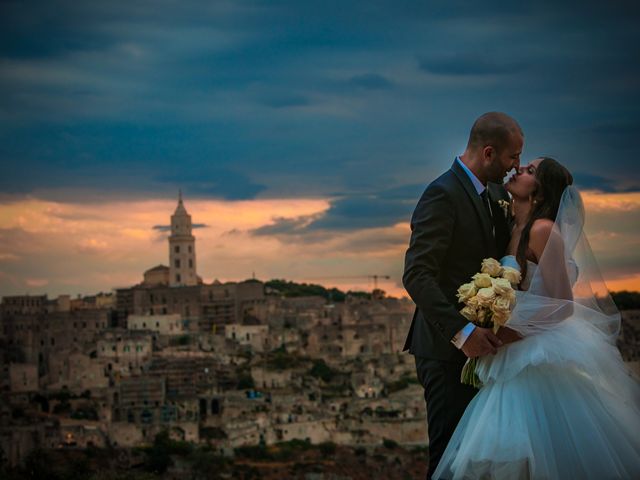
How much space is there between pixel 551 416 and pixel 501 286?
70 cm

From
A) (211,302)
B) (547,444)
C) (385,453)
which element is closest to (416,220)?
(547,444)

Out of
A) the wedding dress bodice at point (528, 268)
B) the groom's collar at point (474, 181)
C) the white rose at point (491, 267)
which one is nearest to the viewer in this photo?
the white rose at point (491, 267)

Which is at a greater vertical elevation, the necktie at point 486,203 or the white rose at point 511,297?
the necktie at point 486,203

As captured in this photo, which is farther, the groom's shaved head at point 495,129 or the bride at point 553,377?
the groom's shaved head at point 495,129

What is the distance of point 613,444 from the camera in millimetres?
5566

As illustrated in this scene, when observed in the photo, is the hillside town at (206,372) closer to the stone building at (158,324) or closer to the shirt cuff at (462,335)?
the stone building at (158,324)

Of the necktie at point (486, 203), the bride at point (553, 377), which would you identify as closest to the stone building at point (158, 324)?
the necktie at point (486, 203)

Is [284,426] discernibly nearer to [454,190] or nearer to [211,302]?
[211,302]

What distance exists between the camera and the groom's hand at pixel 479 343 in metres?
5.52

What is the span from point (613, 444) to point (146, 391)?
43.2 meters

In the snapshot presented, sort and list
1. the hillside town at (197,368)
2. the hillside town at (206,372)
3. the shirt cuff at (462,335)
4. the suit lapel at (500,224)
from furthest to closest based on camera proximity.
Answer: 1. the hillside town at (197,368)
2. the hillside town at (206,372)
3. the suit lapel at (500,224)
4. the shirt cuff at (462,335)

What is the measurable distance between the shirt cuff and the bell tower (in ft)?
227

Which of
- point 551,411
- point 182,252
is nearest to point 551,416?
point 551,411

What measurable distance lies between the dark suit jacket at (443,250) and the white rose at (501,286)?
0.25 metres
